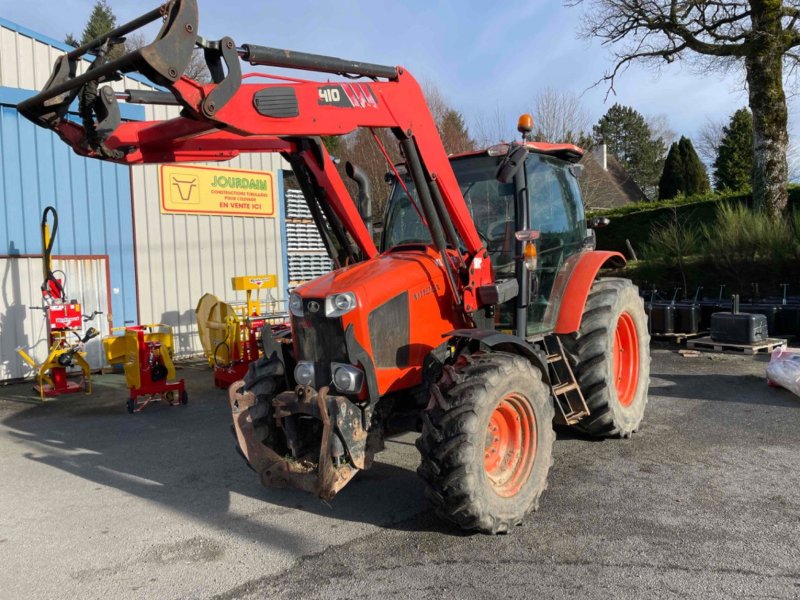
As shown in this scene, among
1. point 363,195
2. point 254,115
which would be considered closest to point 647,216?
point 363,195

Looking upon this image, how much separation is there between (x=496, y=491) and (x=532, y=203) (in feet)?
7.31

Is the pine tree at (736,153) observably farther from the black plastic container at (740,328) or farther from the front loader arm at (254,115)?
the front loader arm at (254,115)

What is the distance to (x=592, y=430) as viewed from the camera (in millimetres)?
5125

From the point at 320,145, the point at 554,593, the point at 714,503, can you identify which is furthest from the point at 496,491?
the point at 320,145

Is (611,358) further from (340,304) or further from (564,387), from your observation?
(340,304)

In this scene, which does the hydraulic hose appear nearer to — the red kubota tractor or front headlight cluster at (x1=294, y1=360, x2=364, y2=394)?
the red kubota tractor

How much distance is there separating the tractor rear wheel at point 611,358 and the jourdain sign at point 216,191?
26.6 ft

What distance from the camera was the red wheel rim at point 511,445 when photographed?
383 cm

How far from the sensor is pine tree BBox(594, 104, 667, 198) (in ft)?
157

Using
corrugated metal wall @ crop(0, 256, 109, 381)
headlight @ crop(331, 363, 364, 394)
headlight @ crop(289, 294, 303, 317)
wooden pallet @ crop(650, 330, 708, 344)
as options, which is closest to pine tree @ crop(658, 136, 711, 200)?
wooden pallet @ crop(650, 330, 708, 344)

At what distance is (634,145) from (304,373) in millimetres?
51214

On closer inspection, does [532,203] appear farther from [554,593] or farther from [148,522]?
[148,522]

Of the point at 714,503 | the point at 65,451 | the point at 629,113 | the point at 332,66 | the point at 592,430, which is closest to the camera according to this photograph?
the point at 332,66

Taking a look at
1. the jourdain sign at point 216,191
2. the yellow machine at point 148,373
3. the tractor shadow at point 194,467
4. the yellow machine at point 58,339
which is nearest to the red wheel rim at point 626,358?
the tractor shadow at point 194,467
